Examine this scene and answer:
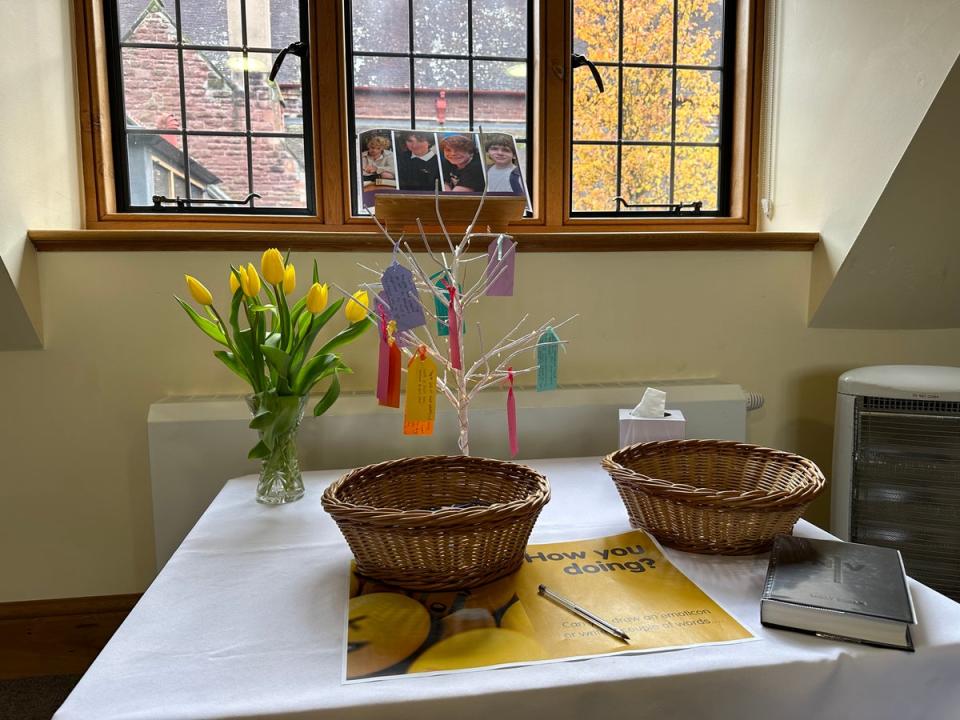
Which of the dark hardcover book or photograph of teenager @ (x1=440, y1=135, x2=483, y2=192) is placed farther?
photograph of teenager @ (x1=440, y1=135, x2=483, y2=192)

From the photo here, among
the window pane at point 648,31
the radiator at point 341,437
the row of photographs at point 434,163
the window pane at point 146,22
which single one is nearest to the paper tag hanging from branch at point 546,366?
the radiator at point 341,437

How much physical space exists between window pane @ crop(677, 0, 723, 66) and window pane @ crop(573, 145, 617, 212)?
1.20ft

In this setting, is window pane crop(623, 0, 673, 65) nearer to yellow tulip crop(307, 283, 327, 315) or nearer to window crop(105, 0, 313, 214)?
window crop(105, 0, 313, 214)

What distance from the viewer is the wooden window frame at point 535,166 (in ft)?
5.48

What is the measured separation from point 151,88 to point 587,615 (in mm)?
1749

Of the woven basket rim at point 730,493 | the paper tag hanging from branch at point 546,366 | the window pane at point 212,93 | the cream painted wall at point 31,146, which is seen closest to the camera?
the woven basket rim at point 730,493

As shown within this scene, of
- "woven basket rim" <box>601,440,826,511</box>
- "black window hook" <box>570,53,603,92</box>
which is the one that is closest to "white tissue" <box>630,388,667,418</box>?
"woven basket rim" <box>601,440,826,511</box>

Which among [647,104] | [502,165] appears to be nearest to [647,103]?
[647,104]

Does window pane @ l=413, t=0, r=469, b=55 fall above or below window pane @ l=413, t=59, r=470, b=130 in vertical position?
above

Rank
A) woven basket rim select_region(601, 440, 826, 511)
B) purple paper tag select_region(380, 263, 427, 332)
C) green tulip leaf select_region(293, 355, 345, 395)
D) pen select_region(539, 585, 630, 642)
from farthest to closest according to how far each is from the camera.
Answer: green tulip leaf select_region(293, 355, 345, 395) → purple paper tag select_region(380, 263, 427, 332) → woven basket rim select_region(601, 440, 826, 511) → pen select_region(539, 585, 630, 642)

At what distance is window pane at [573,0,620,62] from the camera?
74.7 inches

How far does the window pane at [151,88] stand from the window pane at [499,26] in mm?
823

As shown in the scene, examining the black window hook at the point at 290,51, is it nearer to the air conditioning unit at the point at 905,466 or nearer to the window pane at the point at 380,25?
the window pane at the point at 380,25

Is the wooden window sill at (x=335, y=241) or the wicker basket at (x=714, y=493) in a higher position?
the wooden window sill at (x=335, y=241)
